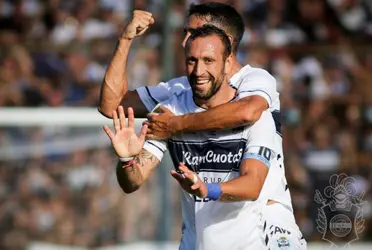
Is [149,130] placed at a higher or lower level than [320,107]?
higher

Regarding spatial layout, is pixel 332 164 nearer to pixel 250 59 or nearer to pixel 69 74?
pixel 250 59

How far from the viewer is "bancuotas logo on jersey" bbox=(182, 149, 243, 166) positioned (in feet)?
18.6

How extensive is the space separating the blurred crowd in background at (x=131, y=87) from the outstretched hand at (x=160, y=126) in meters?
4.40

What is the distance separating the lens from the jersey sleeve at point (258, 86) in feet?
19.4

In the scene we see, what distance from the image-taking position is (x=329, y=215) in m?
8.81

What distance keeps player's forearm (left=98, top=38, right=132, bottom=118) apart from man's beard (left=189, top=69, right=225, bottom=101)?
35.0 inches

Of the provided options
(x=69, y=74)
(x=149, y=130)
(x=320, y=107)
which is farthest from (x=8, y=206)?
(x=149, y=130)

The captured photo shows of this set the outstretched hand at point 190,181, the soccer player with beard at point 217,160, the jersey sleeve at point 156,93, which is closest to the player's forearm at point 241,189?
the soccer player with beard at point 217,160

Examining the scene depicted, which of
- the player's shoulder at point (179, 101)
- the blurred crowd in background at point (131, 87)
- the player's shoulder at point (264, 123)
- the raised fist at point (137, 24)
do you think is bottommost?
the blurred crowd in background at point (131, 87)

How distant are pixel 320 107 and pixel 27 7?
14.4 ft

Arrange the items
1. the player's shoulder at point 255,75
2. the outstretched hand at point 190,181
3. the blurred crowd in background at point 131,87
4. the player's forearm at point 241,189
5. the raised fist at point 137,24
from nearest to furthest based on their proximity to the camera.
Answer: the outstretched hand at point 190,181, the player's forearm at point 241,189, the player's shoulder at point 255,75, the raised fist at point 137,24, the blurred crowd in background at point 131,87

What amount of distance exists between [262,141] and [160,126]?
2.53 ft

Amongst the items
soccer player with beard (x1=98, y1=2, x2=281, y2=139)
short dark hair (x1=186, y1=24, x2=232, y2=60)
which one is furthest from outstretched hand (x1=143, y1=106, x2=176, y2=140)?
short dark hair (x1=186, y1=24, x2=232, y2=60)

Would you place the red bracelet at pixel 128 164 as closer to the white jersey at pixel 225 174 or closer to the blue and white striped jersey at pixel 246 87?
the white jersey at pixel 225 174
